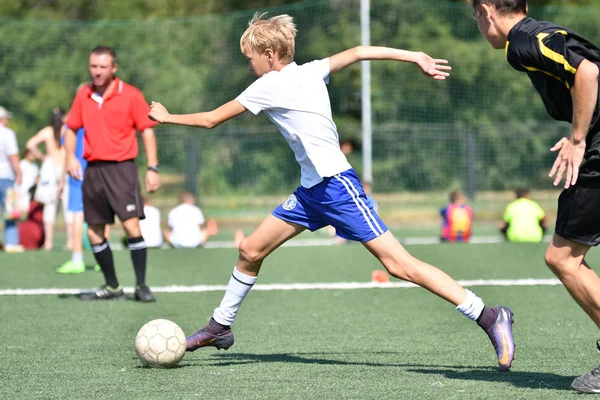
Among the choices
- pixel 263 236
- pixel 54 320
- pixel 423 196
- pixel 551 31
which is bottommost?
pixel 423 196

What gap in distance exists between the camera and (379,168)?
82.0 ft

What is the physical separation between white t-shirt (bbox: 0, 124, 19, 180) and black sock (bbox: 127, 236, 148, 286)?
6056mm

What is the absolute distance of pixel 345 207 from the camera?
223 inches

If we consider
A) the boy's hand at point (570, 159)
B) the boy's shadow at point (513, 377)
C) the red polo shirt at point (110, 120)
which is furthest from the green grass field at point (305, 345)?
the red polo shirt at point (110, 120)

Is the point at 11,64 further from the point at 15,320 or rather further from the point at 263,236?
the point at 263,236

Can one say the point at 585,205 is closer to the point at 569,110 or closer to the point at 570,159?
the point at 570,159

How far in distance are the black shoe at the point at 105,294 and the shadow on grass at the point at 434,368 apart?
2815 millimetres

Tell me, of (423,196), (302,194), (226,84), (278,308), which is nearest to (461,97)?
(423,196)

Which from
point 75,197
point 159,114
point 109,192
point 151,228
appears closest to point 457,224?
point 151,228

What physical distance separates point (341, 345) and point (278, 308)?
6.01 ft

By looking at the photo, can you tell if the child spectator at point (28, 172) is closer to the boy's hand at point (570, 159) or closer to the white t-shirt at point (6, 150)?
the white t-shirt at point (6, 150)

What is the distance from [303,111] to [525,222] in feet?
32.1

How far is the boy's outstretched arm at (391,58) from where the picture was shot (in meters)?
5.73

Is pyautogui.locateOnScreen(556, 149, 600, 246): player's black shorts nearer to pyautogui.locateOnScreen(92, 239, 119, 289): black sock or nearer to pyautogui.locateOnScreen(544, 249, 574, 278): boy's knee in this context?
pyautogui.locateOnScreen(544, 249, 574, 278): boy's knee
